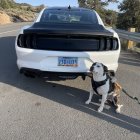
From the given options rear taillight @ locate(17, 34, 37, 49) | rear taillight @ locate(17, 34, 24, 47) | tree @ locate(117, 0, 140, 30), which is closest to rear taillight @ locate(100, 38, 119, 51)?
rear taillight @ locate(17, 34, 37, 49)

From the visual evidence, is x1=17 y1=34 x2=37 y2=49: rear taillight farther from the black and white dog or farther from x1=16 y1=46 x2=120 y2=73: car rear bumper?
the black and white dog

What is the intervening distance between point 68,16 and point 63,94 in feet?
5.84

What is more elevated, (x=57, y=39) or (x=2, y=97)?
(x=57, y=39)

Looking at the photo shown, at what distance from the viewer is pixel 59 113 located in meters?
5.20

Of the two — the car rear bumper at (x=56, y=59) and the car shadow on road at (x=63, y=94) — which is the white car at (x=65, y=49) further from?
the car shadow on road at (x=63, y=94)

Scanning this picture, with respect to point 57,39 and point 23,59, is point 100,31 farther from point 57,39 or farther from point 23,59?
point 23,59

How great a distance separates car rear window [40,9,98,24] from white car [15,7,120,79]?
680 mm

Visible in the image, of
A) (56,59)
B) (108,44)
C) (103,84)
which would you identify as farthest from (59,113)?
(108,44)

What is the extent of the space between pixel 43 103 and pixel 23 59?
3.29 feet

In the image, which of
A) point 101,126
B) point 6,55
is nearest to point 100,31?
point 101,126

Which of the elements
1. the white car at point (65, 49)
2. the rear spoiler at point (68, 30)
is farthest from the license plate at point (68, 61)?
the rear spoiler at point (68, 30)

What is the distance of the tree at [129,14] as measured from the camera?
35.0 meters

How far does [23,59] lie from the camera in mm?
6203

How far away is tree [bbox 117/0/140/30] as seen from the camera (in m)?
35.0
